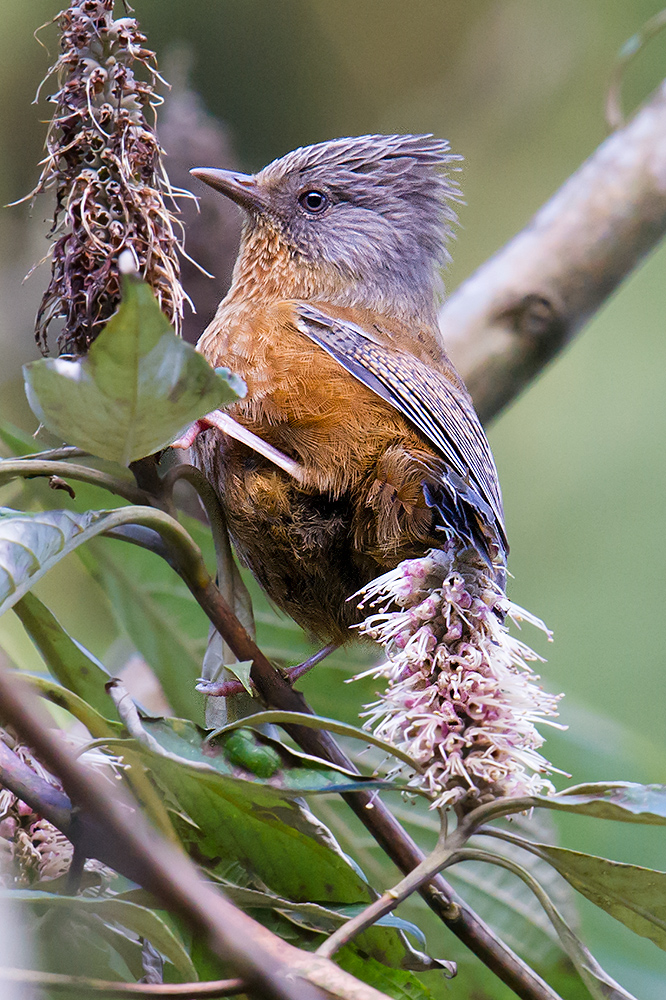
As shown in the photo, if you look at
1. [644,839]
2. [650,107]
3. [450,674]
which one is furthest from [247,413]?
[650,107]

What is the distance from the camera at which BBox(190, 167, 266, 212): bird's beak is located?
214 cm

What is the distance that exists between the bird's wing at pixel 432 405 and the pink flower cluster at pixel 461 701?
0.90 feet

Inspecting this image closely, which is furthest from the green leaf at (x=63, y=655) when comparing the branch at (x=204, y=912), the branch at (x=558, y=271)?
the branch at (x=558, y=271)

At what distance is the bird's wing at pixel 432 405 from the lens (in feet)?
5.13

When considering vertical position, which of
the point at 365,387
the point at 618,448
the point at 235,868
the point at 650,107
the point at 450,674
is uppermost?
the point at 650,107

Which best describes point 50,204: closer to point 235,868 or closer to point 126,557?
point 126,557

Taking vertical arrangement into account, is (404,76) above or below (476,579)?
above

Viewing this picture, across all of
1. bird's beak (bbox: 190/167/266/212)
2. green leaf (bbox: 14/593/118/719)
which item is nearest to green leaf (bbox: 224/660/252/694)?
green leaf (bbox: 14/593/118/719)

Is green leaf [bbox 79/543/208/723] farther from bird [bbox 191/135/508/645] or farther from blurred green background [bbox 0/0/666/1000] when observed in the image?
blurred green background [bbox 0/0/666/1000]

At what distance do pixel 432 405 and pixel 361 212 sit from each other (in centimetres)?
73

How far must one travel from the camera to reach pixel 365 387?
1.75m

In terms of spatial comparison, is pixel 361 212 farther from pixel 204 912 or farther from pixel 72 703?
pixel 204 912

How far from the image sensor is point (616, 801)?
41.3 inches

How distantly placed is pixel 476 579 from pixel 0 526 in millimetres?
635
